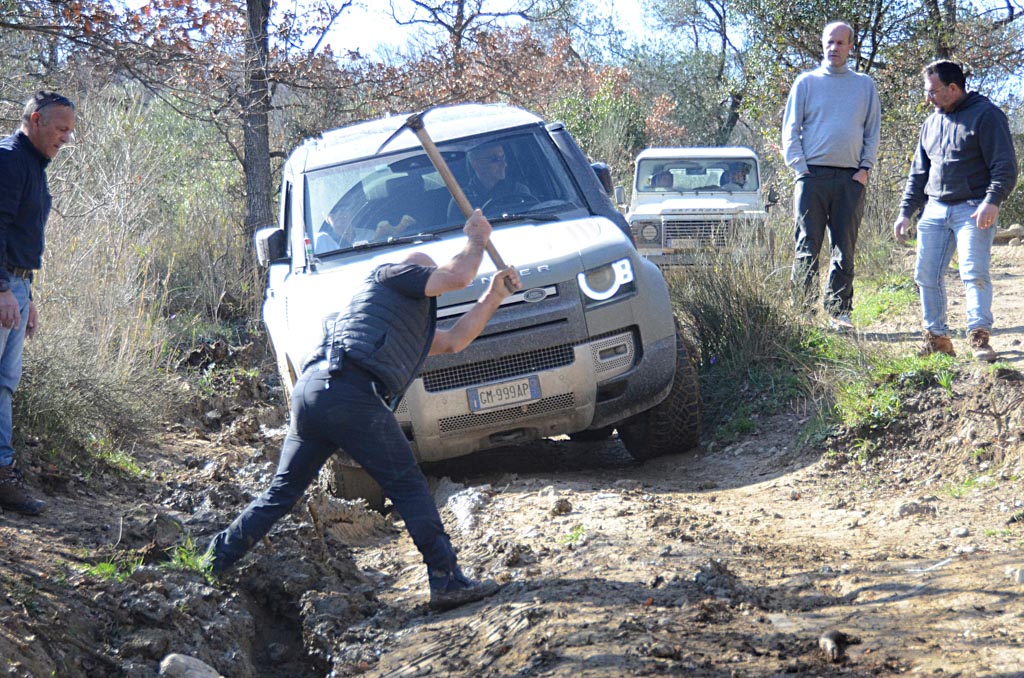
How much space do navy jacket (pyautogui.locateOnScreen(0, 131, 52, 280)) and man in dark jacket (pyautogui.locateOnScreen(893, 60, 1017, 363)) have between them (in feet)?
15.9

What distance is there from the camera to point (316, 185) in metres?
7.21

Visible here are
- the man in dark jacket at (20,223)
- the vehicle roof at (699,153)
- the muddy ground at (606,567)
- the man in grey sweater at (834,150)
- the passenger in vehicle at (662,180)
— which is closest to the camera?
the muddy ground at (606,567)

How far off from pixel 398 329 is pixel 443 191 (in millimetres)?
2670

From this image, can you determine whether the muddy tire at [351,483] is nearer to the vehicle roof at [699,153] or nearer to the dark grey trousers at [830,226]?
the dark grey trousers at [830,226]

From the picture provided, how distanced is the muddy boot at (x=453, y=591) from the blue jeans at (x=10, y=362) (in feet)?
7.95

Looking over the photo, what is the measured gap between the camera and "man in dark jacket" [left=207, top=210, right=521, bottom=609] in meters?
4.50

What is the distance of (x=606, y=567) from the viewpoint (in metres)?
4.93

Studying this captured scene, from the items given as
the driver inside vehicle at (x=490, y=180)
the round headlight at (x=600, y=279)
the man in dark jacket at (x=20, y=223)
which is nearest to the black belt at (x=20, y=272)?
the man in dark jacket at (x=20, y=223)

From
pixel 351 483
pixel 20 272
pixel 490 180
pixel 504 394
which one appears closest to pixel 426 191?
pixel 490 180

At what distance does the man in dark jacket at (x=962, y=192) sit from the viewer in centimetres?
661

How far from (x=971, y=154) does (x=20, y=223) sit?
5.16 meters

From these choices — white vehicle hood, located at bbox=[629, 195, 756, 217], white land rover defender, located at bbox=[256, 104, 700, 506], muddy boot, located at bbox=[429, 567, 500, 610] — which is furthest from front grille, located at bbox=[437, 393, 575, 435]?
white vehicle hood, located at bbox=[629, 195, 756, 217]

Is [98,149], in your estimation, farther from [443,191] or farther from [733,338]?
[733,338]

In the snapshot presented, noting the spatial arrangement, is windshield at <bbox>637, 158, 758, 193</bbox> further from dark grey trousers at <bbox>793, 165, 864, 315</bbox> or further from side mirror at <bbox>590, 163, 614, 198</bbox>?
side mirror at <bbox>590, 163, 614, 198</bbox>
